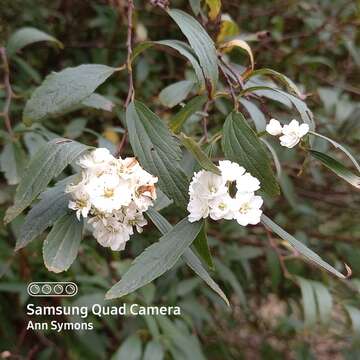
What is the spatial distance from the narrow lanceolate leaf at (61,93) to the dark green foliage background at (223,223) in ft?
1.57

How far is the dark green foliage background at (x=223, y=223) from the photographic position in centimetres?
138

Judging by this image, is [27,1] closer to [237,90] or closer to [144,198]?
[237,90]

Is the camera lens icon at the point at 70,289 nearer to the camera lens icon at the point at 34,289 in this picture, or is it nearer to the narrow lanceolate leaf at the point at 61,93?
the camera lens icon at the point at 34,289

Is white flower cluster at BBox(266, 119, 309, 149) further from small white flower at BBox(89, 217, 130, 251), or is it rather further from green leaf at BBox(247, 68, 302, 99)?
small white flower at BBox(89, 217, 130, 251)

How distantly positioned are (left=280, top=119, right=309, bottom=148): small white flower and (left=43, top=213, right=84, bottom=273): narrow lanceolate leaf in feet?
0.90

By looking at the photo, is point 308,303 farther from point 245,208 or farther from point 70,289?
point 245,208

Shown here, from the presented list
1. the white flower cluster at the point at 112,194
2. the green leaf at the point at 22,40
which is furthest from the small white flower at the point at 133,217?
the green leaf at the point at 22,40

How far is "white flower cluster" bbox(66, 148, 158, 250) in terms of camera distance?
60 centimetres

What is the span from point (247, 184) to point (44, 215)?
254 millimetres

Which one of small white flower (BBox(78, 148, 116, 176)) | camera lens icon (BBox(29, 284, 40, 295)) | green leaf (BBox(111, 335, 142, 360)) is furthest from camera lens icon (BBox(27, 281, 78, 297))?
small white flower (BBox(78, 148, 116, 176))

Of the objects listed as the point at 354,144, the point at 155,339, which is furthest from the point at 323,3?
the point at 155,339

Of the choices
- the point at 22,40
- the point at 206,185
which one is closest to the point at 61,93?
the point at 206,185

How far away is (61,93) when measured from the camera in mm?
759

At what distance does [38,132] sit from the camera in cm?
110
